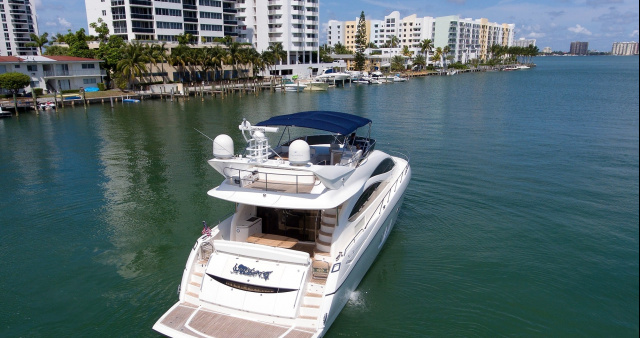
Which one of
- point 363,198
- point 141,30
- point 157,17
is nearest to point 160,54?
point 141,30

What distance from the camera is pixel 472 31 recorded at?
173 meters

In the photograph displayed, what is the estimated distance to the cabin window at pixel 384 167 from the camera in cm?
1428

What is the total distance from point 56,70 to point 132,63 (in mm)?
9696

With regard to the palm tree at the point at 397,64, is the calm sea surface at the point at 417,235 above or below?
below

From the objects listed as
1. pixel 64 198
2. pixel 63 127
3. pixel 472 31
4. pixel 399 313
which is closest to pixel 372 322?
pixel 399 313

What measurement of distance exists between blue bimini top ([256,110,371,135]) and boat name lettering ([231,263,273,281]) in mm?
4793

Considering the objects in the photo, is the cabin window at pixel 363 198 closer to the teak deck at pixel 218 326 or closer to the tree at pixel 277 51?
the teak deck at pixel 218 326

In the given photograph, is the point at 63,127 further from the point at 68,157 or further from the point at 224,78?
the point at 224,78

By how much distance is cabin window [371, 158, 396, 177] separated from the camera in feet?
46.9

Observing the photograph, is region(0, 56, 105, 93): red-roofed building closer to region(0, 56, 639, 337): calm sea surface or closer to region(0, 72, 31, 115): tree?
region(0, 72, 31, 115): tree

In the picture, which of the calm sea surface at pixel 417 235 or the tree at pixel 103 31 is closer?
the calm sea surface at pixel 417 235

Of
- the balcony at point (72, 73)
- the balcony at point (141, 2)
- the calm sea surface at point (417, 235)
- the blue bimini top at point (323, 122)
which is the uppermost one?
the balcony at point (141, 2)

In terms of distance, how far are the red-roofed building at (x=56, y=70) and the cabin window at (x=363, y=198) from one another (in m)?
58.9

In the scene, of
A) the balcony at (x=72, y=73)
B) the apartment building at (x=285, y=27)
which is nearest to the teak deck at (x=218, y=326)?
the balcony at (x=72, y=73)
